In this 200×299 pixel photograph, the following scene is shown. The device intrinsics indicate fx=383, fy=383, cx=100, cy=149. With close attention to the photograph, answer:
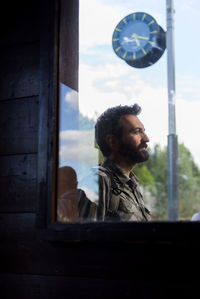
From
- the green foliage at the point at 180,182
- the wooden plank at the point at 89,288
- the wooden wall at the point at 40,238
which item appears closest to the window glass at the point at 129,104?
the green foliage at the point at 180,182

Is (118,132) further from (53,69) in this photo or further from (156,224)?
(156,224)

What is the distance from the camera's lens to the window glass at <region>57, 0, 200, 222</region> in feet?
4.74

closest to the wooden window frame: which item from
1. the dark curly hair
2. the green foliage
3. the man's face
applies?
the green foliage

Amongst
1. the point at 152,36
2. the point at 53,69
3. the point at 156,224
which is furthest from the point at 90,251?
the point at 152,36

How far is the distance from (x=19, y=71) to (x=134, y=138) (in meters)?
1.13

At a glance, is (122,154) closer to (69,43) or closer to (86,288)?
(69,43)

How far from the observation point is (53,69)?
141 cm

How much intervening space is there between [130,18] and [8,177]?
1.23 metres

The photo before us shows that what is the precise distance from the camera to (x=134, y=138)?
2.49m

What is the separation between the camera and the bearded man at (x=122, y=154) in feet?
6.57

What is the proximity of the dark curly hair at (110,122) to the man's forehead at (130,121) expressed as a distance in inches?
0.9

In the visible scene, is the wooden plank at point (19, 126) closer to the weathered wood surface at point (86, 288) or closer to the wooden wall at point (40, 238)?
the wooden wall at point (40, 238)

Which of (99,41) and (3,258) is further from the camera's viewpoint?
(99,41)

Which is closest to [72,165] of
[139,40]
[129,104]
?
[129,104]
